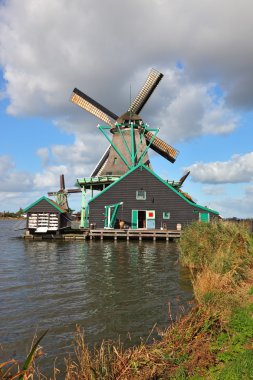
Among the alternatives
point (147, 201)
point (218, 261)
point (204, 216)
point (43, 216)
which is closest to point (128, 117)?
point (147, 201)

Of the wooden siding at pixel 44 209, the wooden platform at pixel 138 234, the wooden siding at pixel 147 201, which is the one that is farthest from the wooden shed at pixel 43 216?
the wooden platform at pixel 138 234

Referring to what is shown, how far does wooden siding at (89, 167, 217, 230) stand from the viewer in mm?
33938

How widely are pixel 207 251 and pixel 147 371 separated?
956 cm

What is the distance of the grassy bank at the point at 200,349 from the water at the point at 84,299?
2.65 feet

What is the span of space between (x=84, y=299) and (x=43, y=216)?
986 inches

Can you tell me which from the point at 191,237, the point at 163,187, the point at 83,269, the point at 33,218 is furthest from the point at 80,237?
the point at 191,237

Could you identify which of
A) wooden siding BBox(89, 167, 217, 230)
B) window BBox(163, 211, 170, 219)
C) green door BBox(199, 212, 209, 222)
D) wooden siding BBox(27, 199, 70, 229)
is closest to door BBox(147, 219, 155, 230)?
wooden siding BBox(89, 167, 217, 230)

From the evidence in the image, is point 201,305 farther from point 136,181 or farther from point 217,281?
point 136,181

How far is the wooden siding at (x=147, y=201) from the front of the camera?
111ft

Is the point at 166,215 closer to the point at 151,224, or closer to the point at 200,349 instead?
the point at 151,224

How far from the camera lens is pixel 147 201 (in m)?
34.2

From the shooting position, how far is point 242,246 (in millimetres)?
13906

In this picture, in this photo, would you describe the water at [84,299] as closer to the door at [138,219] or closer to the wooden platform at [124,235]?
the wooden platform at [124,235]

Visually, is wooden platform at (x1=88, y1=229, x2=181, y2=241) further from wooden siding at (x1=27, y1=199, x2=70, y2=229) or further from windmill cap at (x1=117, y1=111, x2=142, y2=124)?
windmill cap at (x1=117, y1=111, x2=142, y2=124)
